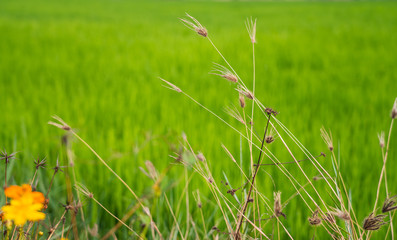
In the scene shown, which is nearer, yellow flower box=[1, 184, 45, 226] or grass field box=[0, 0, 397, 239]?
yellow flower box=[1, 184, 45, 226]

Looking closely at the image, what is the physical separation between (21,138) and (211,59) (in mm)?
2220

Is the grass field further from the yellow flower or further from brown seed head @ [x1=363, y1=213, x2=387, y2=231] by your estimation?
brown seed head @ [x1=363, y1=213, x2=387, y2=231]

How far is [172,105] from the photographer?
2.15 m

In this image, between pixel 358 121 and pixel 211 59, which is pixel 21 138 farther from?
pixel 211 59

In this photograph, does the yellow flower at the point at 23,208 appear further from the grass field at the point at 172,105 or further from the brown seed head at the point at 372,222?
the brown seed head at the point at 372,222

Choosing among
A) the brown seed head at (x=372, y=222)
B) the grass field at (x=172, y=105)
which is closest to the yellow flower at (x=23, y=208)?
the grass field at (x=172, y=105)

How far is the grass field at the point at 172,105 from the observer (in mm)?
1295

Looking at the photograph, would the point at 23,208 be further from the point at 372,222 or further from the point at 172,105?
the point at 172,105

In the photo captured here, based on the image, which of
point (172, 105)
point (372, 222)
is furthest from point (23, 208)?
point (172, 105)

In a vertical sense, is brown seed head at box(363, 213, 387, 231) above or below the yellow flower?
below

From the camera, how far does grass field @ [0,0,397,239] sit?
51.0 inches

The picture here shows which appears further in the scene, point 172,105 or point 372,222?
point 172,105

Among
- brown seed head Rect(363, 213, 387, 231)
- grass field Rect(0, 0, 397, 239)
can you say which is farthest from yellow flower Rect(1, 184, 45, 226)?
brown seed head Rect(363, 213, 387, 231)

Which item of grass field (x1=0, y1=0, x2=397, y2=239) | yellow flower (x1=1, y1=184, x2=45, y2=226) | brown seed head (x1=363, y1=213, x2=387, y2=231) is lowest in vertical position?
grass field (x1=0, y1=0, x2=397, y2=239)
